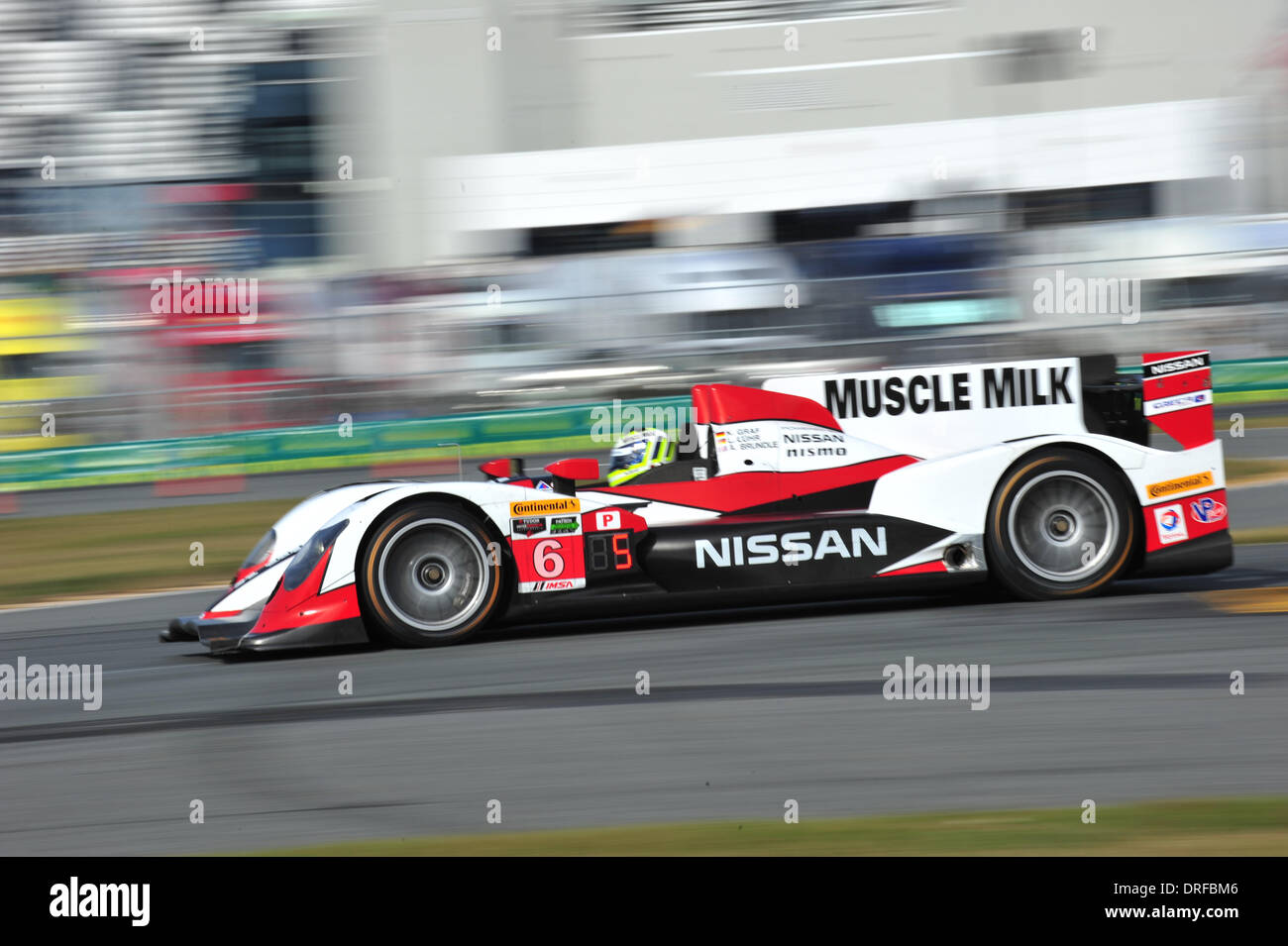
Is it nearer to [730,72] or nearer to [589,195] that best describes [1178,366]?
[589,195]

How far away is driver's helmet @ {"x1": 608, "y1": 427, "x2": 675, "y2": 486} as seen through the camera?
6.77m

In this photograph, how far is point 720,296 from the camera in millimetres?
15656

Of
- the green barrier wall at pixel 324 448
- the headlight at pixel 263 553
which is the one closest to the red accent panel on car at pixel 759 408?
the headlight at pixel 263 553

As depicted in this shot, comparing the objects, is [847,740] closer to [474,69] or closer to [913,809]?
[913,809]

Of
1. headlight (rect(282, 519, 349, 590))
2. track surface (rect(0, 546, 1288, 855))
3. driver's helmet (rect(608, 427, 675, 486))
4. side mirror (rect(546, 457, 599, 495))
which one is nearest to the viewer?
track surface (rect(0, 546, 1288, 855))

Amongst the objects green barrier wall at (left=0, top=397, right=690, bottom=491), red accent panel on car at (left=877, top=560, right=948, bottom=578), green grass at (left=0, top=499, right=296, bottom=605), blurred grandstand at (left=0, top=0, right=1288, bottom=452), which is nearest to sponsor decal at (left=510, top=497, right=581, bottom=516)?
red accent panel on car at (left=877, top=560, right=948, bottom=578)

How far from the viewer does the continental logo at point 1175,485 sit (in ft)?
21.6

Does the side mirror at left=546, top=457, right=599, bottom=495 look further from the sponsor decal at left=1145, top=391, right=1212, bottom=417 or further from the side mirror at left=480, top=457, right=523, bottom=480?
the sponsor decal at left=1145, top=391, right=1212, bottom=417

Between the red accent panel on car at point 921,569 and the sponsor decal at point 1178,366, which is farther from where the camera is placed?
the sponsor decal at point 1178,366

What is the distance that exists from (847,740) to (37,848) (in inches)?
97.3

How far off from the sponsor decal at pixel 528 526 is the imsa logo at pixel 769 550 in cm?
68

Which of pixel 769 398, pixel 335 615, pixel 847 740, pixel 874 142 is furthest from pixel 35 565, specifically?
pixel 874 142

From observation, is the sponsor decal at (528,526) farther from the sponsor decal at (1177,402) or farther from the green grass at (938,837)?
the sponsor decal at (1177,402)

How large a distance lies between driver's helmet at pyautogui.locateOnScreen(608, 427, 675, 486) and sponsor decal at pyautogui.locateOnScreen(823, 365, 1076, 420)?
0.78 meters
